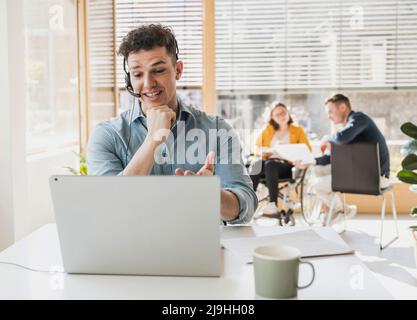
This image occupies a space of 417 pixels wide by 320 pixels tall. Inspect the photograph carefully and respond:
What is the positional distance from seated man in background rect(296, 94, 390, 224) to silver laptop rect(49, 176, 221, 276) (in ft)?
11.4

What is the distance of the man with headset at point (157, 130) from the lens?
181 cm

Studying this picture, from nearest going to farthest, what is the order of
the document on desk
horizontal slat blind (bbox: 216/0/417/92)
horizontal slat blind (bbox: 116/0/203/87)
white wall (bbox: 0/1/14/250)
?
the document on desk
white wall (bbox: 0/1/14/250)
horizontal slat blind (bbox: 116/0/203/87)
horizontal slat blind (bbox: 216/0/417/92)

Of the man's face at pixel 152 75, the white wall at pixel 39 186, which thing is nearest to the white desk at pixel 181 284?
the man's face at pixel 152 75

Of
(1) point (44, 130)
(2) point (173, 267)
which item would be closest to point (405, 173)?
(2) point (173, 267)

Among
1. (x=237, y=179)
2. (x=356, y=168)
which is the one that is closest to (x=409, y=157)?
(x=237, y=179)

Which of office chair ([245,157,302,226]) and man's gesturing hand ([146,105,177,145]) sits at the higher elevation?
man's gesturing hand ([146,105,177,145])

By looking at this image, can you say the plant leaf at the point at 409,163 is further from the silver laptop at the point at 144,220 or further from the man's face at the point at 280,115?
the man's face at the point at 280,115

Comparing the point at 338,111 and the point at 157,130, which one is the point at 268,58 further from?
the point at 157,130

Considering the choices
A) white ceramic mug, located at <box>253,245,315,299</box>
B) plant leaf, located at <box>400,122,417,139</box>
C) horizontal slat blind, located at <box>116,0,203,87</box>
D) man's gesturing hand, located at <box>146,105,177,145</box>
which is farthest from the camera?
horizontal slat blind, located at <box>116,0,203,87</box>

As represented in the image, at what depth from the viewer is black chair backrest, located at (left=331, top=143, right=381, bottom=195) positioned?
404cm

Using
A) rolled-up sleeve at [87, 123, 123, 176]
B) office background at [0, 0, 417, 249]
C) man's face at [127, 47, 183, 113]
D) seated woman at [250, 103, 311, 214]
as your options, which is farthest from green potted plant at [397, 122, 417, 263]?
office background at [0, 0, 417, 249]

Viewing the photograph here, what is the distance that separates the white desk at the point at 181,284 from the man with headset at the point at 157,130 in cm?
54

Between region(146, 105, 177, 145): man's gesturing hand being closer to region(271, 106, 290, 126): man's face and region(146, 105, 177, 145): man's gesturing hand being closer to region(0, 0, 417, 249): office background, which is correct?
region(0, 0, 417, 249): office background

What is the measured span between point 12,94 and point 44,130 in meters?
1.03
